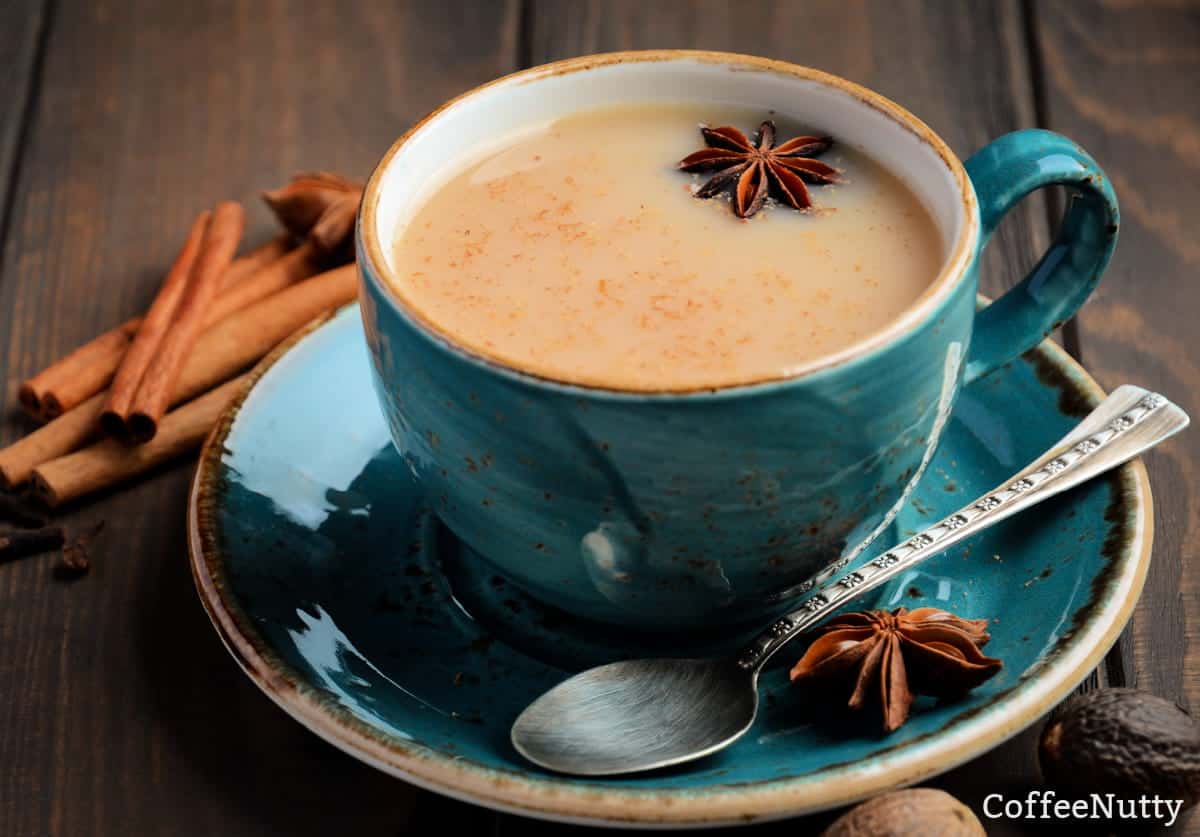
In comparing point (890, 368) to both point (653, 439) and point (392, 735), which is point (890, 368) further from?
point (392, 735)

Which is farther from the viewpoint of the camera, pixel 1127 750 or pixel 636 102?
pixel 636 102

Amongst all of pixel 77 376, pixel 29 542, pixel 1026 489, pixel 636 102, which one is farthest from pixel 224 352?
pixel 1026 489

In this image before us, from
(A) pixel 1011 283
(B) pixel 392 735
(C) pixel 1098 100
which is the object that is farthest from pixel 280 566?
(C) pixel 1098 100

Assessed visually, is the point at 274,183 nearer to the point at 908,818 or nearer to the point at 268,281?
the point at 268,281

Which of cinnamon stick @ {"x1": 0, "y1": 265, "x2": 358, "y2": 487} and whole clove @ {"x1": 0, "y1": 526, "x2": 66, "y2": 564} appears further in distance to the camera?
cinnamon stick @ {"x1": 0, "y1": 265, "x2": 358, "y2": 487}

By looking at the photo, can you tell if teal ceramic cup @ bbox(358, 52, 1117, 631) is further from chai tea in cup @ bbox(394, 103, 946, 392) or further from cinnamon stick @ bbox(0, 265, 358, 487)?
cinnamon stick @ bbox(0, 265, 358, 487)

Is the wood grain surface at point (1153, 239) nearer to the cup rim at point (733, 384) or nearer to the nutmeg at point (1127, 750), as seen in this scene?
the nutmeg at point (1127, 750)

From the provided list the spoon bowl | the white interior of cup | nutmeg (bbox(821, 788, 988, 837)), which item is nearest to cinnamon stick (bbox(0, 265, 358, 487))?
the white interior of cup
